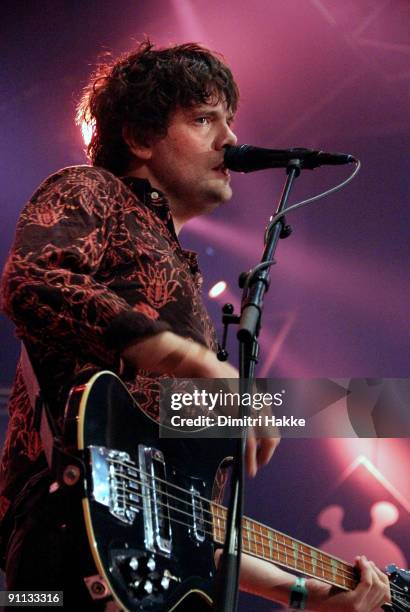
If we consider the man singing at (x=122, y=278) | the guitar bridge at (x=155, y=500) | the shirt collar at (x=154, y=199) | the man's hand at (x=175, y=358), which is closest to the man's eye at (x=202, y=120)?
the man singing at (x=122, y=278)

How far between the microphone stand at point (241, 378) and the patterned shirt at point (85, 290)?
177 mm

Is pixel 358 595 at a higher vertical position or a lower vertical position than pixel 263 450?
lower

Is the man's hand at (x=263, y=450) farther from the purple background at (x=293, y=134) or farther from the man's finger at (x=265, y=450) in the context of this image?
the purple background at (x=293, y=134)

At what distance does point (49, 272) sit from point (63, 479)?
14.4 inches

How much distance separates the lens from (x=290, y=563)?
67.4 inches

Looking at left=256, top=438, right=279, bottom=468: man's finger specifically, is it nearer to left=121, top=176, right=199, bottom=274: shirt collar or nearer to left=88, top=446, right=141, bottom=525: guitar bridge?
left=88, top=446, right=141, bottom=525: guitar bridge

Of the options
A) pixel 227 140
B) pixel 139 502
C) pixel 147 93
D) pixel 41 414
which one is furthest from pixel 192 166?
pixel 139 502

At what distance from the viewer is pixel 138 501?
124 centimetres

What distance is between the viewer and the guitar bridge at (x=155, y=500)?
4.08ft

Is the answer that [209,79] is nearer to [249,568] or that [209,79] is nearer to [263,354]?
[249,568]

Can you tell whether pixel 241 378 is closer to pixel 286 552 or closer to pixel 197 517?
pixel 197 517

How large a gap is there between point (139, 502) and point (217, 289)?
218cm

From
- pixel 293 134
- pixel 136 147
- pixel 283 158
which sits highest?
pixel 293 134

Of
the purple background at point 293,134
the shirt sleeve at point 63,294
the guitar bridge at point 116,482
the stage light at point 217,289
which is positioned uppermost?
the purple background at point 293,134
